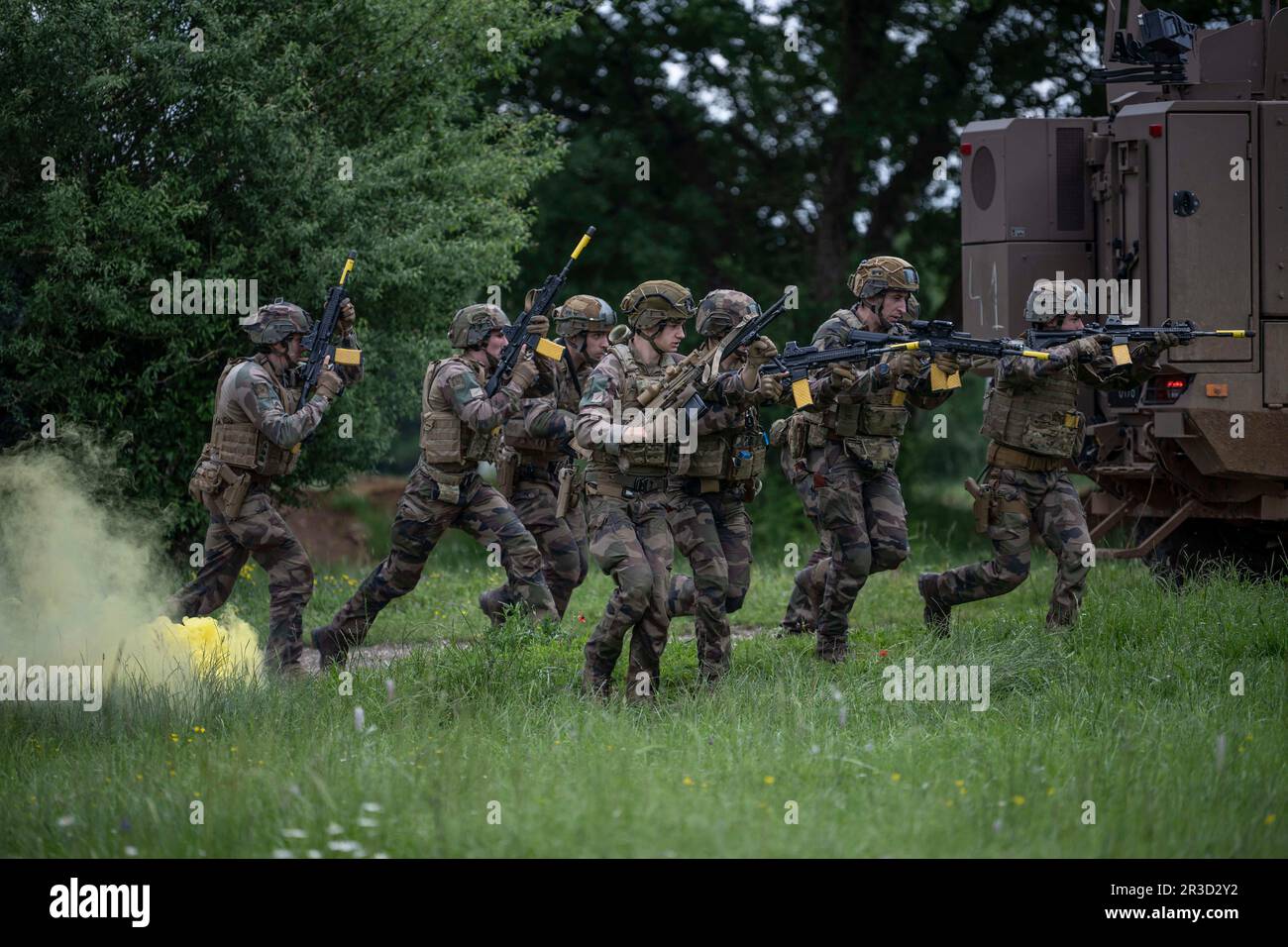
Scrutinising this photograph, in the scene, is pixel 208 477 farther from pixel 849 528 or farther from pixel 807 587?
pixel 807 587

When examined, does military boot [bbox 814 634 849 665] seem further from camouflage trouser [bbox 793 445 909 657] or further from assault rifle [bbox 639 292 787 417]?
assault rifle [bbox 639 292 787 417]

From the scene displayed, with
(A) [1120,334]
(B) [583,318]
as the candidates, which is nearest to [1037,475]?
(A) [1120,334]

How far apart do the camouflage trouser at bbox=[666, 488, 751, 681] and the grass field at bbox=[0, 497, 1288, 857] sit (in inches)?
11.7

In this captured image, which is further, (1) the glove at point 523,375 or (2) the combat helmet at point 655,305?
(1) the glove at point 523,375

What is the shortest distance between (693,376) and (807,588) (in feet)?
8.50

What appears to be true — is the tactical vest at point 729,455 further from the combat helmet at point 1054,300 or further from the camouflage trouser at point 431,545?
the combat helmet at point 1054,300

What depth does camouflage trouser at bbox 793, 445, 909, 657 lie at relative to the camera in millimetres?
9344

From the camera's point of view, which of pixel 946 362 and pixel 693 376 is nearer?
pixel 693 376

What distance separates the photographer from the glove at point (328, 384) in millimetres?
9234

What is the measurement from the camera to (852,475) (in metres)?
9.49

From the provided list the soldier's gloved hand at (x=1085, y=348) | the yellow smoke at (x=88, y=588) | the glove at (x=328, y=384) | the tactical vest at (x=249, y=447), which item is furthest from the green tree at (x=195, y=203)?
the soldier's gloved hand at (x=1085, y=348)

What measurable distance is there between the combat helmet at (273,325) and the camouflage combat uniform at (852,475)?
9.92 ft
